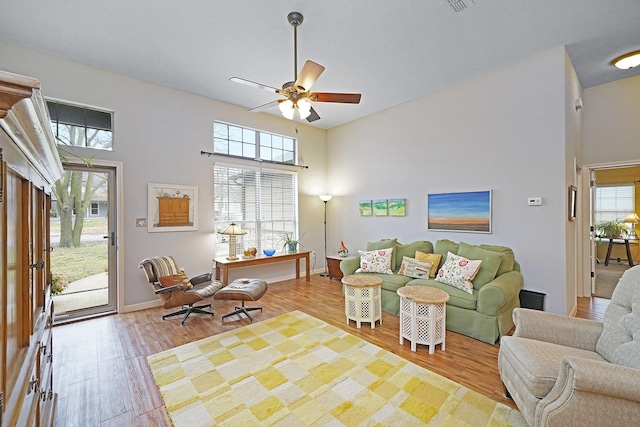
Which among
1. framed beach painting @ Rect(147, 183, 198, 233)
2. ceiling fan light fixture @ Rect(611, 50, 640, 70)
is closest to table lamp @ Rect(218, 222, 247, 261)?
framed beach painting @ Rect(147, 183, 198, 233)

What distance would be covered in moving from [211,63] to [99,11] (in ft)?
3.85

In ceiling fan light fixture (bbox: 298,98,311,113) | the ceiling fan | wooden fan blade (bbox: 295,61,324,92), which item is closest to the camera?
wooden fan blade (bbox: 295,61,324,92)

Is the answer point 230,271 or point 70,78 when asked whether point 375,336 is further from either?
point 70,78

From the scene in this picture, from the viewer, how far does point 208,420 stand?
1814 mm

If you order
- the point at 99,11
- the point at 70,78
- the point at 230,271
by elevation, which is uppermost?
the point at 99,11

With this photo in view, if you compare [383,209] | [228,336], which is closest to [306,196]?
[383,209]

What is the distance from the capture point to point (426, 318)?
268cm

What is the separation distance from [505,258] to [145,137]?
5.28 metres

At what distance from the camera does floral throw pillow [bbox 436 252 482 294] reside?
3.17 meters

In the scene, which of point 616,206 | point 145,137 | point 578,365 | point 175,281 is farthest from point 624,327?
point 616,206

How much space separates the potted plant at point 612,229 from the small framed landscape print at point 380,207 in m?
6.12

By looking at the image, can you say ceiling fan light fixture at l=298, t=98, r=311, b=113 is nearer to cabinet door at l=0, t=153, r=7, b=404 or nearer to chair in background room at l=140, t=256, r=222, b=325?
cabinet door at l=0, t=153, r=7, b=404

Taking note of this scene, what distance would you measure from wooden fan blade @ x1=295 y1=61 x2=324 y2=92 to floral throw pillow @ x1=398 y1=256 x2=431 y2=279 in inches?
108

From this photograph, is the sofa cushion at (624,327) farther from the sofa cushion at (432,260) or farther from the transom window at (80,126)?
the transom window at (80,126)
